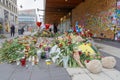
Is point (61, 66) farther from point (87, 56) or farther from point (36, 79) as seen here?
point (36, 79)

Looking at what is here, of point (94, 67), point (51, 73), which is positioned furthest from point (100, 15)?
point (51, 73)

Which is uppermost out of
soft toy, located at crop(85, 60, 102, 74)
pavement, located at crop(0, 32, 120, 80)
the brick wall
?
the brick wall

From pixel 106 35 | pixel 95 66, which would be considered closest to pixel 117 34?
pixel 106 35

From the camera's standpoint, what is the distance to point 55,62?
6.28 m

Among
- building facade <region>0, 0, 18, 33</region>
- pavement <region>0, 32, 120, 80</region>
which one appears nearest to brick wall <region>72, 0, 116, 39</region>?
pavement <region>0, 32, 120, 80</region>

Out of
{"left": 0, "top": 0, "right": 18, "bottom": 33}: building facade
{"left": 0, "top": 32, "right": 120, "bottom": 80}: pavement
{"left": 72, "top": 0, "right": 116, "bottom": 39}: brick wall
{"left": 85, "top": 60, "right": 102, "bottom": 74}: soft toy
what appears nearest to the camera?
{"left": 0, "top": 32, "right": 120, "bottom": 80}: pavement

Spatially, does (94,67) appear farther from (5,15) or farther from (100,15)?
(5,15)

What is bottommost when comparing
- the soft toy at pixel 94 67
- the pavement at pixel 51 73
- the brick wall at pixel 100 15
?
the pavement at pixel 51 73

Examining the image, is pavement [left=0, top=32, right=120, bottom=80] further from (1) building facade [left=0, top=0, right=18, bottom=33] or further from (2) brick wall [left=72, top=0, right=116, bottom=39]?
(1) building facade [left=0, top=0, right=18, bottom=33]

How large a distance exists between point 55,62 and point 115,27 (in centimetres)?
704

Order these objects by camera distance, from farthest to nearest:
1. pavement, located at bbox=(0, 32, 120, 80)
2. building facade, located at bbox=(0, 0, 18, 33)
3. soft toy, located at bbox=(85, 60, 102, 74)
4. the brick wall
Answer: building facade, located at bbox=(0, 0, 18, 33) < the brick wall < soft toy, located at bbox=(85, 60, 102, 74) < pavement, located at bbox=(0, 32, 120, 80)

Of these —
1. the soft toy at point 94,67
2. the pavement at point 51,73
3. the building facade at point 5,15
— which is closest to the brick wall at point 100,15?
the pavement at point 51,73

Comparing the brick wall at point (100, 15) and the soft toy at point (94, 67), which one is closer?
the soft toy at point (94, 67)

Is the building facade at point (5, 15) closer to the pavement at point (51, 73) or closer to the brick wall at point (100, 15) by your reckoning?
the brick wall at point (100, 15)
